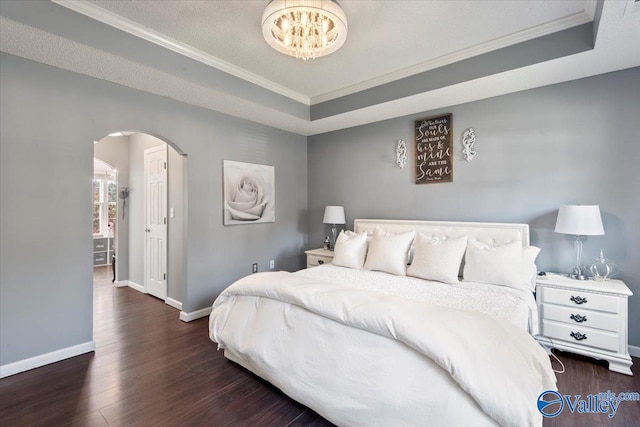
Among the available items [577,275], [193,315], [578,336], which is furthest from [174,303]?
[577,275]

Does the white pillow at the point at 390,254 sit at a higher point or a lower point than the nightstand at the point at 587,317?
higher

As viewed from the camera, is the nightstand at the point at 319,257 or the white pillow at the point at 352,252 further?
the nightstand at the point at 319,257

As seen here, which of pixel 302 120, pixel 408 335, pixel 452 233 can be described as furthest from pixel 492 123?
pixel 408 335

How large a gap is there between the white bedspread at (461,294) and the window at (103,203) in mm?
6504

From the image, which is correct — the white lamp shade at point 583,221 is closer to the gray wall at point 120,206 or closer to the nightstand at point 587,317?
the nightstand at point 587,317

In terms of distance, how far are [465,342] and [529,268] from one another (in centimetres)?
168

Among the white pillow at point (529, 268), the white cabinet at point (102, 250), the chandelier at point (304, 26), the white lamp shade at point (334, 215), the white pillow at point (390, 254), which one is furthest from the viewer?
the white cabinet at point (102, 250)

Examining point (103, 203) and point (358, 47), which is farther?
point (103, 203)

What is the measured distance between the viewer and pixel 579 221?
246 cm

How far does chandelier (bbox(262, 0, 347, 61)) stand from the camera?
1761 mm

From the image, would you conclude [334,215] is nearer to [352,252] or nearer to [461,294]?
[352,252]

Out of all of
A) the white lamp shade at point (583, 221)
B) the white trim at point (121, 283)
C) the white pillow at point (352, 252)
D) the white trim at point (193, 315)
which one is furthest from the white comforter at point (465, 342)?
the white trim at point (121, 283)

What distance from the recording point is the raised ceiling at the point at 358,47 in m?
2.10

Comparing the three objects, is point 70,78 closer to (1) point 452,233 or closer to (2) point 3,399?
(2) point 3,399
